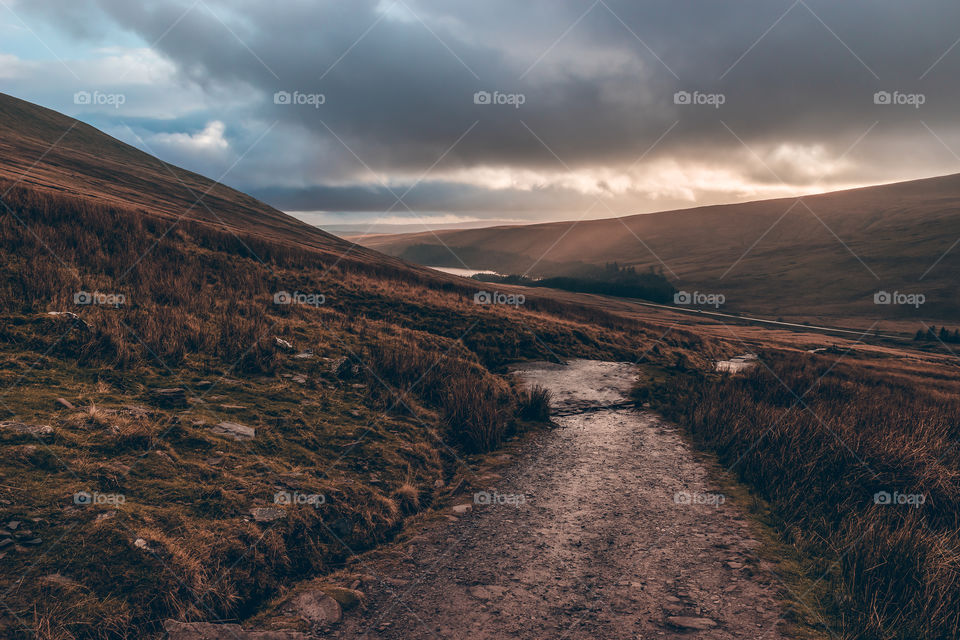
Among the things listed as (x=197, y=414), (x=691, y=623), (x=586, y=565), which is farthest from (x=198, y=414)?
(x=691, y=623)

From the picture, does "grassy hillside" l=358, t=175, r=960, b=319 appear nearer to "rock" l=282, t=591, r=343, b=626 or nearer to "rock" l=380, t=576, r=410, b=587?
"rock" l=380, t=576, r=410, b=587

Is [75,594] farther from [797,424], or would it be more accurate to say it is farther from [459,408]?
[797,424]

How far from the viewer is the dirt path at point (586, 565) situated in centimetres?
470

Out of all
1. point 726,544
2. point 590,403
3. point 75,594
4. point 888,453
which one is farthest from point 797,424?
point 75,594

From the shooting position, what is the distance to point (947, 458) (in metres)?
9.44

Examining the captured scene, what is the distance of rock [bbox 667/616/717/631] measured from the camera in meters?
4.63

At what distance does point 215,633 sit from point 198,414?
4379 millimetres
